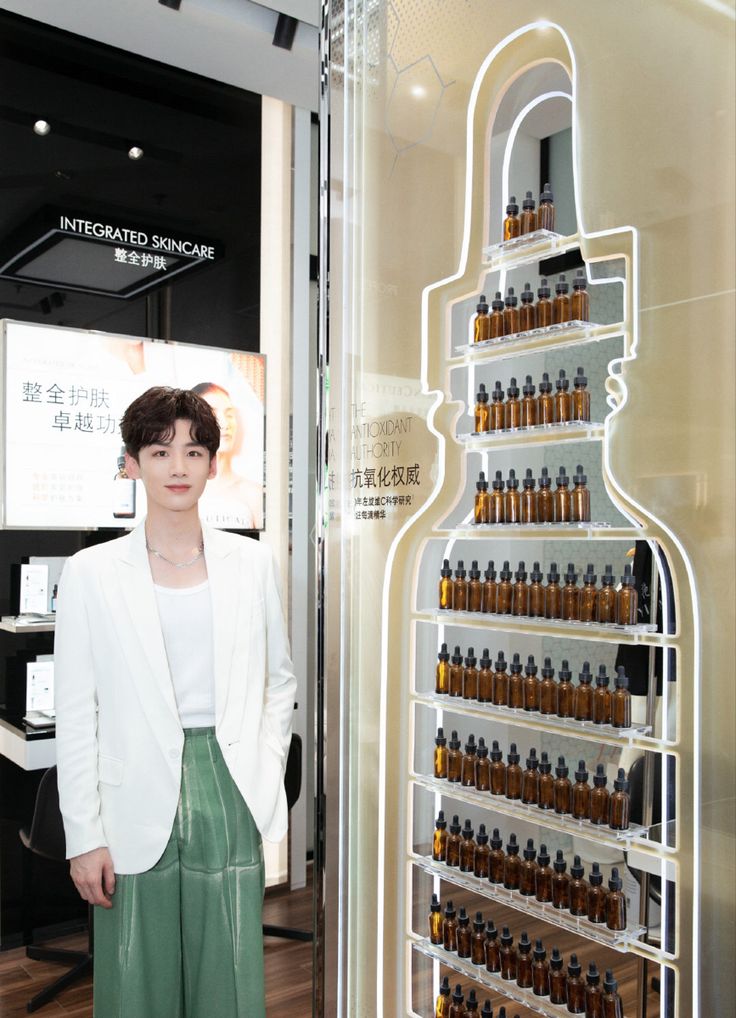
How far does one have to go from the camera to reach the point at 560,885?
1966mm

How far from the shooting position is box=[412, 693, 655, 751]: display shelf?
5.73ft

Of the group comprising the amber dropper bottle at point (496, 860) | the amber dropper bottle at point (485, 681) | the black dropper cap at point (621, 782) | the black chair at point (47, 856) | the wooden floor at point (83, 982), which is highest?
A: the amber dropper bottle at point (485, 681)

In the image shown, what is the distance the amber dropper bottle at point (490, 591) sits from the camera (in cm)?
214

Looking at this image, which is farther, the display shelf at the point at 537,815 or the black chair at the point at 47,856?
the black chair at the point at 47,856

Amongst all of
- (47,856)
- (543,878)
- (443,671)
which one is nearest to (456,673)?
(443,671)

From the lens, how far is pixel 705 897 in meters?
1.57

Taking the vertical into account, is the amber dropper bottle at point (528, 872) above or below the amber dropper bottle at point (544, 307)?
below

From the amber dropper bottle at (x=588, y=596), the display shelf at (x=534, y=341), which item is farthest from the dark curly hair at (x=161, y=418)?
the amber dropper bottle at (x=588, y=596)

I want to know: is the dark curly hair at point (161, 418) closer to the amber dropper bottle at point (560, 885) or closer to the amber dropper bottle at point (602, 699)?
the amber dropper bottle at point (602, 699)


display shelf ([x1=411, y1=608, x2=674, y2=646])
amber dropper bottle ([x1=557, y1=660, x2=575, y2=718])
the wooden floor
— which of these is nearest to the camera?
display shelf ([x1=411, y1=608, x2=674, y2=646])

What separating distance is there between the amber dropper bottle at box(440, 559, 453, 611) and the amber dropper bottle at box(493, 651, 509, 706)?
0.20 m

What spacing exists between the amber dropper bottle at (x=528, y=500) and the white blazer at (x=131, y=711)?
0.67 metres

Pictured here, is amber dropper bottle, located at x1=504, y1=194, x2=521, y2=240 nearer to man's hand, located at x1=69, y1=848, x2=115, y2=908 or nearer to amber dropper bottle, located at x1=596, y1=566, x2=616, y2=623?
amber dropper bottle, located at x1=596, y1=566, x2=616, y2=623

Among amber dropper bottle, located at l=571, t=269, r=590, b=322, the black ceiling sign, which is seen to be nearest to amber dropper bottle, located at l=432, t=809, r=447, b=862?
amber dropper bottle, located at l=571, t=269, r=590, b=322
